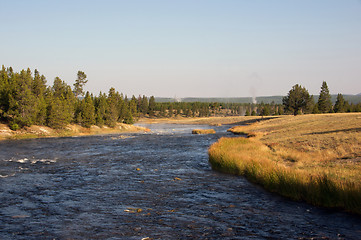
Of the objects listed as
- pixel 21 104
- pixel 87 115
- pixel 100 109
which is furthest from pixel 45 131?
pixel 100 109

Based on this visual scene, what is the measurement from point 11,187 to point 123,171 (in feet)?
28.6

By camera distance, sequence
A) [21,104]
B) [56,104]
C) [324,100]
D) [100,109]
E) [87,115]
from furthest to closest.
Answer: [324,100] → [100,109] → [87,115] → [56,104] → [21,104]

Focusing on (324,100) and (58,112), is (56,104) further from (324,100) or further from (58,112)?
(324,100)

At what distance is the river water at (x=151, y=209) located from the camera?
1142 cm

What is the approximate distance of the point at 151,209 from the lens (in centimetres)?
1459

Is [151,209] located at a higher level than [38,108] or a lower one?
lower

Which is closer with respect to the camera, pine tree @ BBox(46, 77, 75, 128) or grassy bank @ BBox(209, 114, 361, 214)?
grassy bank @ BBox(209, 114, 361, 214)

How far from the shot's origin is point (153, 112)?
19800 cm

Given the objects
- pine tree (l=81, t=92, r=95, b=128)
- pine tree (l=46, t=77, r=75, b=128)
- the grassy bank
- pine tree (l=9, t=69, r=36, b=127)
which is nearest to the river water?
the grassy bank

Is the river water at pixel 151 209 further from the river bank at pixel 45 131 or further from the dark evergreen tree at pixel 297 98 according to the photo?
the dark evergreen tree at pixel 297 98

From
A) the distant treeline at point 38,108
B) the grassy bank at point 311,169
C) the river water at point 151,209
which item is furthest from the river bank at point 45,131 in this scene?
the grassy bank at point 311,169

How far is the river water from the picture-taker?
1142cm

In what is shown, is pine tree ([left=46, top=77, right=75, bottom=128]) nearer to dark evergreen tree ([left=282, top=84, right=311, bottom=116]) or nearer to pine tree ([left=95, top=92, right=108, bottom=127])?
pine tree ([left=95, top=92, right=108, bottom=127])

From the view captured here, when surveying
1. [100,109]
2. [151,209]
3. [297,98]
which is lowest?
[151,209]
